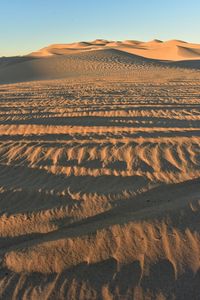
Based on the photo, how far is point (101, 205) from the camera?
201 inches

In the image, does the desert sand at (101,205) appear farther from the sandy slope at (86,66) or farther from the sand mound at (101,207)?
the sandy slope at (86,66)

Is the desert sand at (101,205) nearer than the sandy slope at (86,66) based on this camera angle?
Yes

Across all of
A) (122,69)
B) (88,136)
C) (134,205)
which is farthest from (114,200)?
(122,69)

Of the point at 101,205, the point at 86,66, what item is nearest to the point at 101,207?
the point at 101,205

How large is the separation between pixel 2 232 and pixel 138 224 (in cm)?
152

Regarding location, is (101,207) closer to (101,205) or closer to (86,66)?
(101,205)

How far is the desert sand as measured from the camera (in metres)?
3.79

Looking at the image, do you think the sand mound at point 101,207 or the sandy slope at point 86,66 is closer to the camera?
the sand mound at point 101,207

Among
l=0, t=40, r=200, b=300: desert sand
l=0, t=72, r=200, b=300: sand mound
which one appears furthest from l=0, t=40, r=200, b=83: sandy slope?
l=0, t=72, r=200, b=300: sand mound

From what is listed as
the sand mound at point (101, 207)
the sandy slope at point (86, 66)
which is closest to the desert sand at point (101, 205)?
Answer: the sand mound at point (101, 207)

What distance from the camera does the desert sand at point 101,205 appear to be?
149 inches

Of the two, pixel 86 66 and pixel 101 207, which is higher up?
pixel 101 207

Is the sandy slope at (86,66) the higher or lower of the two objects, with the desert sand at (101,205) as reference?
lower

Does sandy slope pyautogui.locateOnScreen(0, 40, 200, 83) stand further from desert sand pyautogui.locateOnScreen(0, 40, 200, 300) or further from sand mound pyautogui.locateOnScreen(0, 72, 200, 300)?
sand mound pyautogui.locateOnScreen(0, 72, 200, 300)
